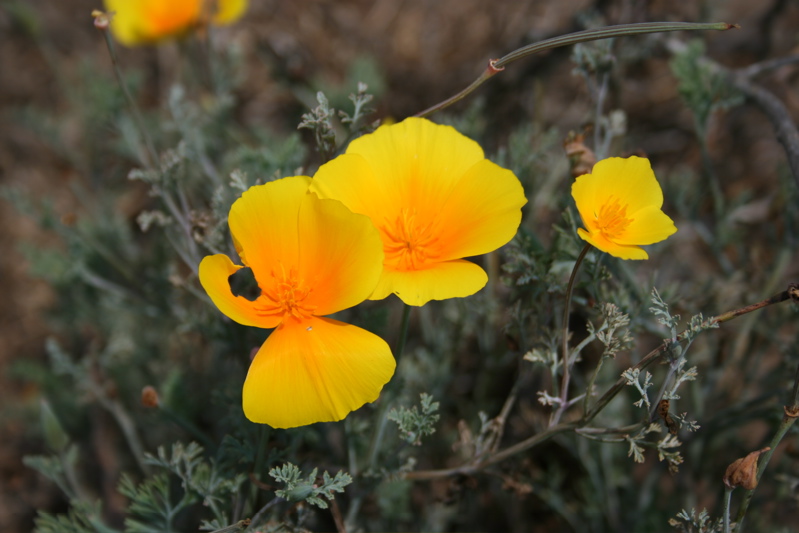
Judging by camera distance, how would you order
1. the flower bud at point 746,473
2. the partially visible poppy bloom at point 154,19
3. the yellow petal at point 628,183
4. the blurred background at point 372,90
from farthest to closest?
the blurred background at point 372,90 < the partially visible poppy bloom at point 154,19 < the yellow petal at point 628,183 < the flower bud at point 746,473

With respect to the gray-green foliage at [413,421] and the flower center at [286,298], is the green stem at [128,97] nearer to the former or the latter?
the flower center at [286,298]

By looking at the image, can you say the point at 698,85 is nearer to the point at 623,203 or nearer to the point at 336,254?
the point at 623,203

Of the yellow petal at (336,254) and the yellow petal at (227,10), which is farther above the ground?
the yellow petal at (227,10)

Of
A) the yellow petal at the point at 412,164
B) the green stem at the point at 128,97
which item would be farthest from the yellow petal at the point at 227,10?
the yellow petal at the point at 412,164

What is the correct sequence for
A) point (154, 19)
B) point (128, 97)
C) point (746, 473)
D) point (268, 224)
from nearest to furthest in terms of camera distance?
point (746, 473)
point (268, 224)
point (128, 97)
point (154, 19)

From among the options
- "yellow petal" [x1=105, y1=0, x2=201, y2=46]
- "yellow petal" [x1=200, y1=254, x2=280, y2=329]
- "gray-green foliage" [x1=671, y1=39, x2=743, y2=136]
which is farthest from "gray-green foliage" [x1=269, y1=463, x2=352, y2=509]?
"yellow petal" [x1=105, y1=0, x2=201, y2=46]

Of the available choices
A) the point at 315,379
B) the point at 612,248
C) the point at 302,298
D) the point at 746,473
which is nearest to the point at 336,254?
the point at 302,298

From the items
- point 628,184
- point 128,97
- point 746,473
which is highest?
point 128,97

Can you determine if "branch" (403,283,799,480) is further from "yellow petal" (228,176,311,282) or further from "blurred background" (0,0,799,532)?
"blurred background" (0,0,799,532)
